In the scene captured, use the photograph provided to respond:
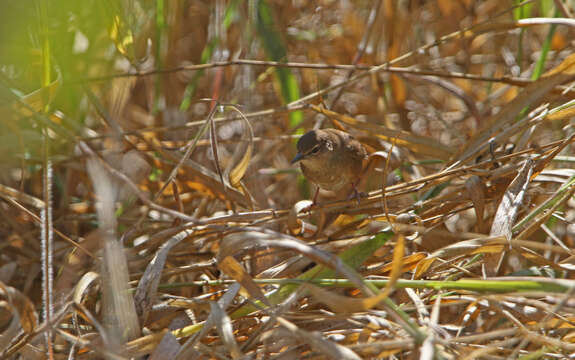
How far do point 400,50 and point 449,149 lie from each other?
1375mm

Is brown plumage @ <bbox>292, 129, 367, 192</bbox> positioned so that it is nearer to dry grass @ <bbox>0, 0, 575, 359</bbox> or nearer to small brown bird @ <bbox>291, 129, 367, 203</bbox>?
small brown bird @ <bbox>291, 129, 367, 203</bbox>

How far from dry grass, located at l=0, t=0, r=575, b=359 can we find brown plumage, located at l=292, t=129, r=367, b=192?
12cm

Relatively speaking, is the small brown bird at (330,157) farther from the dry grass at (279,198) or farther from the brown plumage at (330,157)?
the dry grass at (279,198)

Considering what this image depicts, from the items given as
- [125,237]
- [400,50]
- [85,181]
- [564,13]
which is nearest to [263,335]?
[125,237]

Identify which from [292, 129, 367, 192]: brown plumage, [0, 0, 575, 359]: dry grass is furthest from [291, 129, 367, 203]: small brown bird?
[0, 0, 575, 359]: dry grass

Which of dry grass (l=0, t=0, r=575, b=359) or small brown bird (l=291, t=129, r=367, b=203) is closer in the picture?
dry grass (l=0, t=0, r=575, b=359)

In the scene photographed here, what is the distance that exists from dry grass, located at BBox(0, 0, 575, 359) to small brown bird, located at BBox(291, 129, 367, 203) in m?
0.12

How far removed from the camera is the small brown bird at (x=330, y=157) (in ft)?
10.2

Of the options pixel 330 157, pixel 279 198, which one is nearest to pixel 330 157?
pixel 330 157

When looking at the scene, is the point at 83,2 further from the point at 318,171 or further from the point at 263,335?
the point at 318,171

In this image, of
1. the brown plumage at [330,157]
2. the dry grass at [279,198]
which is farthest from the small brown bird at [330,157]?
the dry grass at [279,198]

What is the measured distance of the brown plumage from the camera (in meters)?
3.09

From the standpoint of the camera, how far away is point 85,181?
10.3ft

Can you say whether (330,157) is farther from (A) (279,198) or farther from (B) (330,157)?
(A) (279,198)
